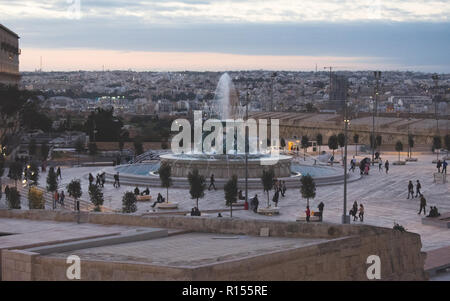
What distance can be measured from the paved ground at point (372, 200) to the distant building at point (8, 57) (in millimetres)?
16063

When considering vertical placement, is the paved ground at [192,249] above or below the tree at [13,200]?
above

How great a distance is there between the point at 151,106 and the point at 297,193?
119291mm

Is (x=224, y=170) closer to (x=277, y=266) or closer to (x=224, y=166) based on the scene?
(x=224, y=166)

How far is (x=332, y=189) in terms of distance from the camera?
2709cm

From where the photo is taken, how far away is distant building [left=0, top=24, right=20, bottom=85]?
45.6m

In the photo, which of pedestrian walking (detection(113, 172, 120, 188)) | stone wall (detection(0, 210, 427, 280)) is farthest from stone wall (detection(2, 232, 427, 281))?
pedestrian walking (detection(113, 172, 120, 188))

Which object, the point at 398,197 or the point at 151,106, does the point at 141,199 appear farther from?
the point at 151,106

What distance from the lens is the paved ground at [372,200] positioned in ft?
66.0

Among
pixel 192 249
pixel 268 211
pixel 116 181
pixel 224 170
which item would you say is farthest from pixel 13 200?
pixel 224 170

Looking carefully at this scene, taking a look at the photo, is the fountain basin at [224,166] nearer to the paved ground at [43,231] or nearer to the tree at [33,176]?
the tree at [33,176]

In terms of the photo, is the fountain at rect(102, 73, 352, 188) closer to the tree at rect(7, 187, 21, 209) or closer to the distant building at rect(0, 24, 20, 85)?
the tree at rect(7, 187, 21, 209)

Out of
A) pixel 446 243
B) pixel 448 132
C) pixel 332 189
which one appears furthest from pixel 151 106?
pixel 446 243

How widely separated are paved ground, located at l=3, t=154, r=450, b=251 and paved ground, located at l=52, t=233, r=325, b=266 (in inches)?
258

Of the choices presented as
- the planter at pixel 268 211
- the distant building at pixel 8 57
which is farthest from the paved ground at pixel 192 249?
the distant building at pixel 8 57
